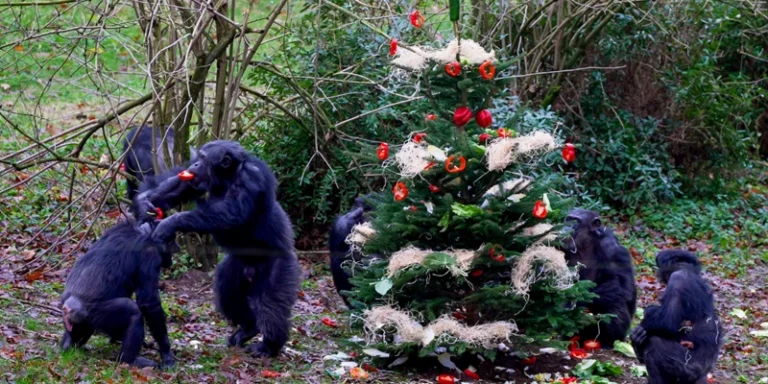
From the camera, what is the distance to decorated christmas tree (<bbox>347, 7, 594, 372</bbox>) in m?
7.23

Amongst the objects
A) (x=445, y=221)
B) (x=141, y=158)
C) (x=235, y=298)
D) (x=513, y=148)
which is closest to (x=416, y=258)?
(x=445, y=221)

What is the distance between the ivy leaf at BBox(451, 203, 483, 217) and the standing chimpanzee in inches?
63.0

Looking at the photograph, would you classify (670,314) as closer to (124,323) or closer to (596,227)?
(596,227)

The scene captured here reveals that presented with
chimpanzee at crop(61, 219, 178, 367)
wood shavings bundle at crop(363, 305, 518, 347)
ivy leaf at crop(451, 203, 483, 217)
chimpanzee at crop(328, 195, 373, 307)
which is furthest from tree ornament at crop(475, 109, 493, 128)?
chimpanzee at crop(61, 219, 178, 367)

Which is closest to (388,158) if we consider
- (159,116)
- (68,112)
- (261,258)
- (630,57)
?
(261,258)

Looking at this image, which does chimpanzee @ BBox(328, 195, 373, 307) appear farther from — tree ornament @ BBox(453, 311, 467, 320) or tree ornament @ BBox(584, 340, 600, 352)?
tree ornament @ BBox(584, 340, 600, 352)

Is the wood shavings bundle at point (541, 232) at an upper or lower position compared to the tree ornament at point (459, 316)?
upper

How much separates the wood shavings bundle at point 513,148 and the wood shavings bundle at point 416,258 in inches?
26.8

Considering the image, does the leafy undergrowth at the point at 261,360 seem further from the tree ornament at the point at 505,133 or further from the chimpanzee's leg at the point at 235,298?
the tree ornament at the point at 505,133

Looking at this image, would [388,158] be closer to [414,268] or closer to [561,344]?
[414,268]

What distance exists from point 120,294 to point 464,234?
2.62 metres

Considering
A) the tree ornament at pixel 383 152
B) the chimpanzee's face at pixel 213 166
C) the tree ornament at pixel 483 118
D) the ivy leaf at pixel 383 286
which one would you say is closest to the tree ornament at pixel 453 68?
the tree ornament at pixel 483 118

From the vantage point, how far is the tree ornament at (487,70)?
23.7 ft

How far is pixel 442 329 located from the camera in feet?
23.7
